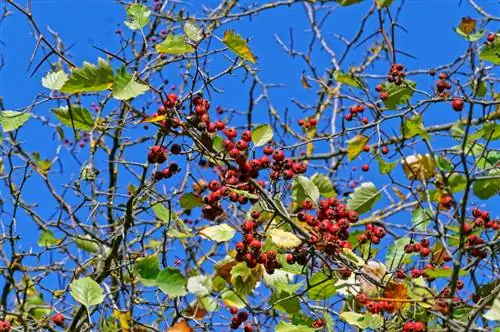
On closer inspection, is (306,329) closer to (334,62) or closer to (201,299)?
(201,299)

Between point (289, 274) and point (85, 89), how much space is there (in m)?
0.88

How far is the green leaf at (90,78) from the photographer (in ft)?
6.16

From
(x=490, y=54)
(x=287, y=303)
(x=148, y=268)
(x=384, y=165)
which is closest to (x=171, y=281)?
(x=148, y=268)

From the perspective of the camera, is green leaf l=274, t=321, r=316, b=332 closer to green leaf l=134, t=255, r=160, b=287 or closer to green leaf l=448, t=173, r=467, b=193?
green leaf l=134, t=255, r=160, b=287

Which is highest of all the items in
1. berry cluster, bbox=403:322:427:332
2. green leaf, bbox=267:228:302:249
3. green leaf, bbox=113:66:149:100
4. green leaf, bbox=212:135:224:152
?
green leaf, bbox=113:66:149:100

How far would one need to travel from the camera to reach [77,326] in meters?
2.88

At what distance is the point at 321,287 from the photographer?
219 cm

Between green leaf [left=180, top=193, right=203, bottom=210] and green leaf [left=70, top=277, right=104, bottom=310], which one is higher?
green leaf [left=180, top=193, right=203, bottom=210]

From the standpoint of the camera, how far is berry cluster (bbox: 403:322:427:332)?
1910 millimetres

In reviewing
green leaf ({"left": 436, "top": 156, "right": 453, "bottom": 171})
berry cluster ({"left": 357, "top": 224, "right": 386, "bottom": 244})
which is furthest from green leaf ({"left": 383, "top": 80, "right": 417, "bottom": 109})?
berry cluster ({"left": 357, "top": 224, "right": 386, "bottom": 244})

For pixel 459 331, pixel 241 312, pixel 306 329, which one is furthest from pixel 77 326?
pixel 459 331

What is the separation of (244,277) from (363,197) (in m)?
0.47

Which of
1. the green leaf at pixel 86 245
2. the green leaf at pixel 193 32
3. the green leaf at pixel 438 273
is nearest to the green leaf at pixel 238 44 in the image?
the green leaf at pixel 193 32

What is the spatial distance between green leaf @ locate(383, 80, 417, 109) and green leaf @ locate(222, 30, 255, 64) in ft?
2.35
